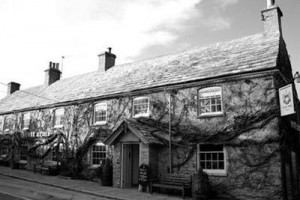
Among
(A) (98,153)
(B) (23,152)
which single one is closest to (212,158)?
(A) (98,153)

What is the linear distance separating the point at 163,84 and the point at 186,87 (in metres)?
1.44

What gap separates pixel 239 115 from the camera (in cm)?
1333

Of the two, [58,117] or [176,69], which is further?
[58,117]

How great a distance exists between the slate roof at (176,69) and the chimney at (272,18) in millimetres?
562

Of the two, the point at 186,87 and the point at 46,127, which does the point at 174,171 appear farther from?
the point at 46,127

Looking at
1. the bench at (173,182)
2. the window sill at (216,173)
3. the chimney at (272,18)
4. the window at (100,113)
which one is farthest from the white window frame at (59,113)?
the chimney at (272,18)

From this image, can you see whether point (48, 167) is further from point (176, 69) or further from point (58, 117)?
point (176, 69)

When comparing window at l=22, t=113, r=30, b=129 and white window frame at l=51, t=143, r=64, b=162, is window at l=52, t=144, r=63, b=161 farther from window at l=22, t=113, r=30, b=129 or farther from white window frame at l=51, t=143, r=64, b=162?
window at l=22, t=113, r=30, b=129

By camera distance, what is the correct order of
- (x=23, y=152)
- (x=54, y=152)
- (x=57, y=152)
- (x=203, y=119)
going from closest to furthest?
(x=203, y=119), (x=57, y=152), (x=54, y=152), (x=23, y=152)

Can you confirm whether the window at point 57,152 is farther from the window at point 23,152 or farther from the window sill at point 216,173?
the window sill at point 216,173

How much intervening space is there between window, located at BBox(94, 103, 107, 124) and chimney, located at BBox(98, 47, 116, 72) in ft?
18.0

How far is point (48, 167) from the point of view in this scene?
21.3m

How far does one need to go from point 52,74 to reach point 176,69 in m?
17.7

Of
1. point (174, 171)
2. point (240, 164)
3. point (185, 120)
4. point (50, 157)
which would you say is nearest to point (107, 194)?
point (174, 171)
